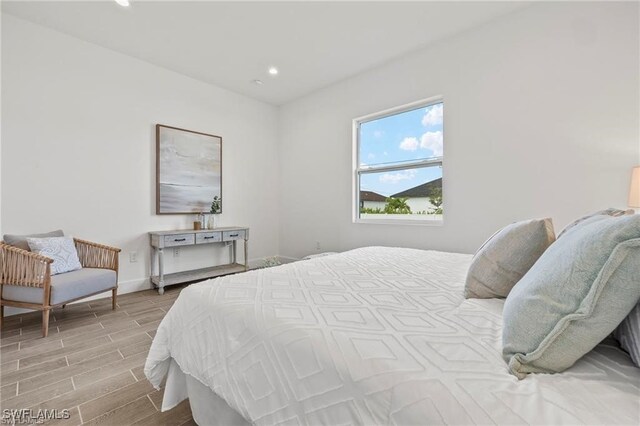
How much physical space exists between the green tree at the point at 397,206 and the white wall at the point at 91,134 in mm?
2430

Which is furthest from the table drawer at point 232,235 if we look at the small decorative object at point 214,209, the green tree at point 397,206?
the green tree at point 397,206

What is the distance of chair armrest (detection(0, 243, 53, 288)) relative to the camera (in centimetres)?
220

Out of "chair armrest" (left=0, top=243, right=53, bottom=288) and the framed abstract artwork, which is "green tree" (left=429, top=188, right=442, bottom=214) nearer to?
the framed abstract artwork

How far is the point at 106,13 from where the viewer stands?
2635 mm

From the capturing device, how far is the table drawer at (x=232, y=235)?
3921 millimetres

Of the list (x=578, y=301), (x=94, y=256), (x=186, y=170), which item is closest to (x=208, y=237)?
(x=186, y=170)

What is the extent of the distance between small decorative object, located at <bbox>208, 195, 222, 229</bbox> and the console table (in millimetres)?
263

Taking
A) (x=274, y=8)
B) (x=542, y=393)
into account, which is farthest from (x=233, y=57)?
(x=542, y=393)

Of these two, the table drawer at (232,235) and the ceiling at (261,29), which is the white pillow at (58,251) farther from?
the ceiling at (261,29)

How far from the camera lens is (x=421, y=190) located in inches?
133

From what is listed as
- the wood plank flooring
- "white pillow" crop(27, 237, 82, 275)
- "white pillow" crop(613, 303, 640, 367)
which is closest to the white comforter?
"white pillow" crop(613, 303, 640, 367)

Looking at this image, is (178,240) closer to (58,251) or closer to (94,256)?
(94,256)

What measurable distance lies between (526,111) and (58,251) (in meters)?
4.44

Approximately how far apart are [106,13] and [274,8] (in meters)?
1.59
